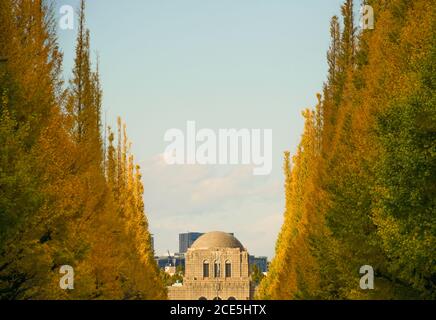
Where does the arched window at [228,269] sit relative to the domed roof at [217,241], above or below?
below

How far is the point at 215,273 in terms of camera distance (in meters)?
131

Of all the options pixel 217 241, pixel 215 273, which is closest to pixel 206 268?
pixel 215 273

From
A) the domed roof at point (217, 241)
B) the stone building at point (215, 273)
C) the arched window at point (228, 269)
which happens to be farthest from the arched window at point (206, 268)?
the arched window at point (228, 269)

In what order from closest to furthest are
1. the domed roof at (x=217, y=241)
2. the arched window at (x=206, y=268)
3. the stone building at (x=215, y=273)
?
the stone building at (x=215, y=273) < the arched window at (x=206, y=268) < the domed roof at (x=217, y=241)

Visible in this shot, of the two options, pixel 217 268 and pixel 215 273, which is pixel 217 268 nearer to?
pixel 217 268

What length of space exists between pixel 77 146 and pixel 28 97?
22.5 feet

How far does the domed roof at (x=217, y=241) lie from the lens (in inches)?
5268

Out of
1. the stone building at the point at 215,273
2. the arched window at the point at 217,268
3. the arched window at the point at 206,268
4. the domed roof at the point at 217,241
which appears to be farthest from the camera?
the domed roof at the point at 217,241

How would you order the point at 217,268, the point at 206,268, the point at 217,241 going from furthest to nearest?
1. the point at 217,241
2. the point at 206,268
3. the point at 217,268

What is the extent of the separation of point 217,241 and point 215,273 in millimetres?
5752

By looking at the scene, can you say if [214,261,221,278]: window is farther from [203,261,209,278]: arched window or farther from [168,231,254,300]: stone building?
[203,261,209,278]: arched window

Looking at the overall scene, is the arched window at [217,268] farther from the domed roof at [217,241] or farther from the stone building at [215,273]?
the domed roof at [217,241]

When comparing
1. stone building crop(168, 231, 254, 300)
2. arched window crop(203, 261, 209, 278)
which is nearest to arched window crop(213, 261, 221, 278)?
stone building crop(168, 231, 254, 300)

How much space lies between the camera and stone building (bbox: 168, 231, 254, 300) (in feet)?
422
